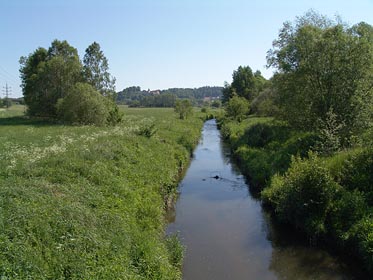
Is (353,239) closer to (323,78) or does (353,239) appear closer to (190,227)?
(190,227)

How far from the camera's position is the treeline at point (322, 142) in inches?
521

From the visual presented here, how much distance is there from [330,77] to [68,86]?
3839 centimetres

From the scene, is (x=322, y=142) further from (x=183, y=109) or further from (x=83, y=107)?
(x=183, y=109)

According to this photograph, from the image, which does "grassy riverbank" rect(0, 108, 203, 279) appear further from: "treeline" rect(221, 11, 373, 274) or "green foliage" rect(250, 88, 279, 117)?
"green foliage" rect(250, 88, 279, 117)

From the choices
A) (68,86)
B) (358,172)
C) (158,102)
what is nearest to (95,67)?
(68,86)

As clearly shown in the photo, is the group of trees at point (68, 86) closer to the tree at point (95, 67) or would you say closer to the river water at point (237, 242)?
the tree at point (95, 67)

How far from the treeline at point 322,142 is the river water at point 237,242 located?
0.85 meters

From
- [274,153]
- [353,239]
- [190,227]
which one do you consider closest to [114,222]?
[190,227]

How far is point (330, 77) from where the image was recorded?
2314 centimetres

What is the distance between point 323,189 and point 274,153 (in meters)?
11.2

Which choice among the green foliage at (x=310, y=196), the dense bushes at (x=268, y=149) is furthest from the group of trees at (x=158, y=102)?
the green foliage at (x=310, y=196)

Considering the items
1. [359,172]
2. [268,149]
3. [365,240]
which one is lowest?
[365,240]

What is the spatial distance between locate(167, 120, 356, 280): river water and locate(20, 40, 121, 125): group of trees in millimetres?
25757

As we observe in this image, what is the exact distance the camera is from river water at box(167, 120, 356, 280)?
1162 centimetres
